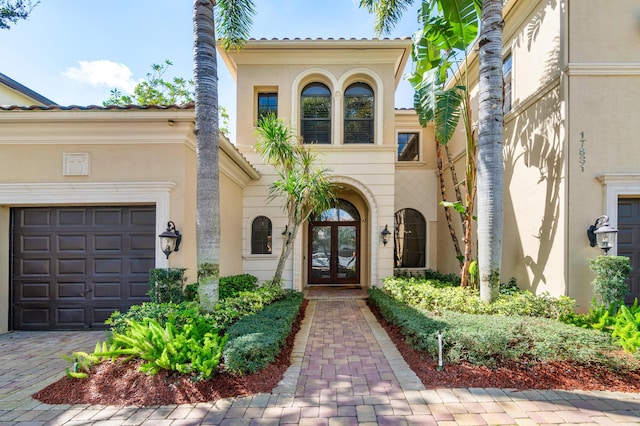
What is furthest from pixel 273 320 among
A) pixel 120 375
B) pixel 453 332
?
pixel 453 332

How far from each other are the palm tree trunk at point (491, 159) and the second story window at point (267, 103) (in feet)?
20.8

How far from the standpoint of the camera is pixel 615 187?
580cm

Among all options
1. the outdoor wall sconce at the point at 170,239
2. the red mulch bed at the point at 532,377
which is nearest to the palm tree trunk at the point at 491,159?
the red mulch bed at the point at 532,377

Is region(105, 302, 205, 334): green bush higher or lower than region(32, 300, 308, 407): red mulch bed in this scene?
higher

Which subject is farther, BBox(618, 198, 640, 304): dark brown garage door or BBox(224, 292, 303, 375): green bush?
BBox(618, 198, 640, 304): dark brown garage door

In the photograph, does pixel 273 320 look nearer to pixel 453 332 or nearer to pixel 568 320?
pixel 453 332

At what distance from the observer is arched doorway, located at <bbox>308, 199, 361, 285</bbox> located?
11.5 meters

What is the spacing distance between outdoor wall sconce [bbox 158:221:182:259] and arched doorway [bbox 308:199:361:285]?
627cm

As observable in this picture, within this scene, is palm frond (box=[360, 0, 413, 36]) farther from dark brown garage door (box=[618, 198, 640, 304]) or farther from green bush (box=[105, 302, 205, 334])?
green bush (box=[105, 302, 205, 334])

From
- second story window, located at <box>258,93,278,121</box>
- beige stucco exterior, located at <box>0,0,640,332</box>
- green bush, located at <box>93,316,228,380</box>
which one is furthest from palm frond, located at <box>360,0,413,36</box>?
green bush, located at <box>93,316,228,380</box>

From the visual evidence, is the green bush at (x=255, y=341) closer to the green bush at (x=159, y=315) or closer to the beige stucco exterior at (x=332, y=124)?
the green bush at (x=159, y=315)

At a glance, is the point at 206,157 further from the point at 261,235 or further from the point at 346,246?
the point at 346,246

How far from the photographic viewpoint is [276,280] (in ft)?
25.5

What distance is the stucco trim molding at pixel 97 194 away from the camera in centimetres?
579
